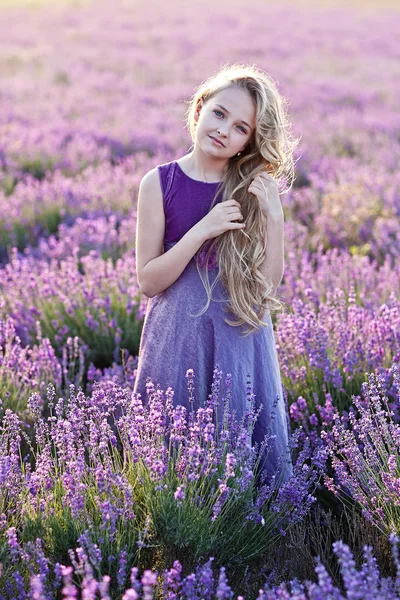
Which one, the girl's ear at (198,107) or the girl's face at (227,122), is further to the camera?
the girl's ear at (198,107)

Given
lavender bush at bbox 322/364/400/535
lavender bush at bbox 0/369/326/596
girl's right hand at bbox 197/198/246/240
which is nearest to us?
lavender bush at bbox 0/369/326/596

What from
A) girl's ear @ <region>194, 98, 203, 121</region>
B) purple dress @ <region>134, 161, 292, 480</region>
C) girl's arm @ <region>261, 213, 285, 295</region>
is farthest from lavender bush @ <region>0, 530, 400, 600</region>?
girl's ear @ <region>194, 98, 203, 121</region>

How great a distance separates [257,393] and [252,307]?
361mm

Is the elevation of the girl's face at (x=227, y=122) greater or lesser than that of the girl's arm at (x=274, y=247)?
greater

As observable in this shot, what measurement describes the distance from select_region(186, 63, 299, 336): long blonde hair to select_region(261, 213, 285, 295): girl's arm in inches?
1.2

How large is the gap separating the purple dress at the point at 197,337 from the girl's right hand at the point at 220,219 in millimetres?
140

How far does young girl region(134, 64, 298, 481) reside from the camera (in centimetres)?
277

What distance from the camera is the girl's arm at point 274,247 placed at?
9.11 feet

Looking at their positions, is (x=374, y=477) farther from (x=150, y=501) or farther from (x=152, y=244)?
(x=152, y=244)

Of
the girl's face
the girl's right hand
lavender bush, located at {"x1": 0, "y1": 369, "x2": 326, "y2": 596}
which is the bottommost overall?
lavender bush, located at {"x1": 0, "y1": 369, "x2": 326, "y2": 596}

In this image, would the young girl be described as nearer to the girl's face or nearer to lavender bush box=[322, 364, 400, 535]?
the girl's face

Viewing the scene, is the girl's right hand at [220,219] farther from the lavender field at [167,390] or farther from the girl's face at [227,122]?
the lavender field at [167,390]

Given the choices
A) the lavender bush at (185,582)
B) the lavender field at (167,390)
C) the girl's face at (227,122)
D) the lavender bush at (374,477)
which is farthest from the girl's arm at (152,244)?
the lavender bush at (185,582)

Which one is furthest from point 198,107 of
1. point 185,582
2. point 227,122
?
point 185,582
